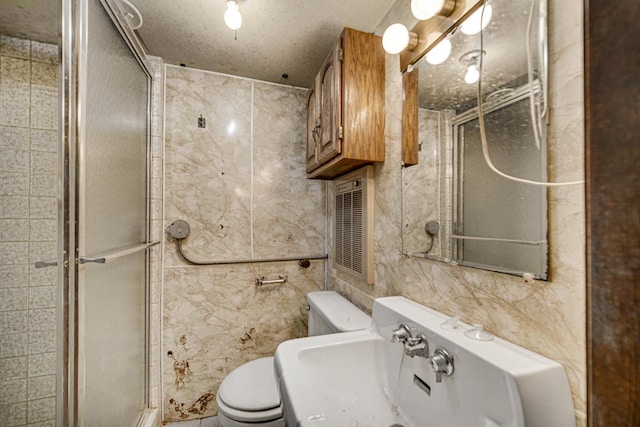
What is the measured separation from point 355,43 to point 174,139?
117cm

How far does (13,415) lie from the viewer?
1.20 metres

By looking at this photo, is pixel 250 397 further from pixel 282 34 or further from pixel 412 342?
pixel 282 34

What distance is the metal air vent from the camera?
130 centimetres

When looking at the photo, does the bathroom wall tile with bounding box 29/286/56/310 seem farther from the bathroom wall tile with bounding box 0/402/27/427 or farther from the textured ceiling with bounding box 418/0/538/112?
the textured ceiling with bounding box 418/0/538/112

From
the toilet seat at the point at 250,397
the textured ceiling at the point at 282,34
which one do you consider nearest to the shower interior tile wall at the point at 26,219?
the textured ceiling at the point at 282,34

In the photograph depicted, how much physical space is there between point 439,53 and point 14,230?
6.23 feet

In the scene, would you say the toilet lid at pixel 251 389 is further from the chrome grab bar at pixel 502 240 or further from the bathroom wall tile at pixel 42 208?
the bathroom wall tile at pixel 42 208

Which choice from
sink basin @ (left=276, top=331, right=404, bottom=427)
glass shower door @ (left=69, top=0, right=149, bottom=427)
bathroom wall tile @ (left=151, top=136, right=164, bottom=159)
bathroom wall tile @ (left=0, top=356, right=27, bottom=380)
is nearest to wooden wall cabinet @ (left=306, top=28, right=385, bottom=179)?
sink basin @ (left=276, top=331, right=404, bottom=427)

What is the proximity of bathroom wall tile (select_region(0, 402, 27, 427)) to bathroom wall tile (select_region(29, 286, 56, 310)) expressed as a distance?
0.44 meters

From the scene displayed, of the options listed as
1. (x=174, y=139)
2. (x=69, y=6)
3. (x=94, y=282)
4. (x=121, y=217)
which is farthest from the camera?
(x=174, y=139)

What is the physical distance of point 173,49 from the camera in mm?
1479

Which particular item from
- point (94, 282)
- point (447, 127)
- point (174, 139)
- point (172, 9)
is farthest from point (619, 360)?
point (174, 139)

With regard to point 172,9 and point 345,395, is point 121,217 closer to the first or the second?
point 172,9

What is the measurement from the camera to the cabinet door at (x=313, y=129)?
144cm
